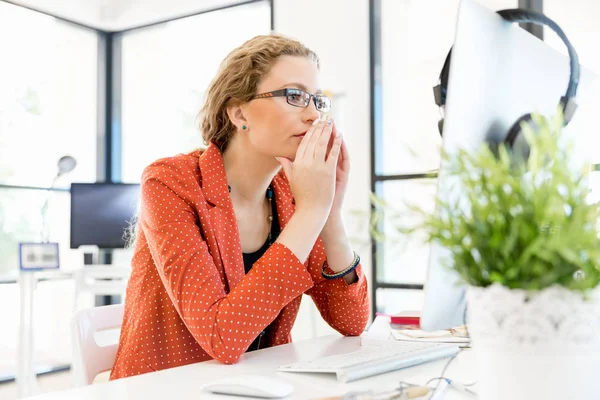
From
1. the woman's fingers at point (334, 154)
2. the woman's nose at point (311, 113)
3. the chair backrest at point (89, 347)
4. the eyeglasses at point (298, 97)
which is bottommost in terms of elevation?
the chair backrest at point (89, 347)

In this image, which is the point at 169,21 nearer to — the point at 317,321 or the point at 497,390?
the point at 317,321

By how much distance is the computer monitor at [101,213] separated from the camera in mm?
4031

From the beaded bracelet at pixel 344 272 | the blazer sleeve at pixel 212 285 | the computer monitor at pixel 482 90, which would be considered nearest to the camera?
the computer monitor at pixel 482 90

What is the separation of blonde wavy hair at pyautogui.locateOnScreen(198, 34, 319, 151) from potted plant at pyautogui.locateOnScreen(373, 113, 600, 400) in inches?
42.0

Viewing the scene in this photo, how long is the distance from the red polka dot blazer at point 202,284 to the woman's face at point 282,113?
0.11 m

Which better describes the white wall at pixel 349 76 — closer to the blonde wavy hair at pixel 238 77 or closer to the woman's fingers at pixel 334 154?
the blonde wavy hair at pixel 238 77

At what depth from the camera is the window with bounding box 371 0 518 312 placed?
3.62 metres

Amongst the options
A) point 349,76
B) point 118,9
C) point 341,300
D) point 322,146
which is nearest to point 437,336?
point 341,300

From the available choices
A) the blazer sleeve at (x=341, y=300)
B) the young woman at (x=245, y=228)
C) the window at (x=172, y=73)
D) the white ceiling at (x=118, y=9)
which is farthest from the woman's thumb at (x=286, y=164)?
the white ceiling at (x=118, y=9)

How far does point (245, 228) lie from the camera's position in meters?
1.51

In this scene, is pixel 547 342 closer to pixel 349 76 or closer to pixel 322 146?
pixel 322 146

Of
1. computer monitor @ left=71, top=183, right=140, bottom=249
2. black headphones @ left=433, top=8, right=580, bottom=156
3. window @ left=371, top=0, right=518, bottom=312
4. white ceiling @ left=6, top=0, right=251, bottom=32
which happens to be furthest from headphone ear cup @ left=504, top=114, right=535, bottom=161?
white ceiling @ left=6, top=0, right=251, bottom=32

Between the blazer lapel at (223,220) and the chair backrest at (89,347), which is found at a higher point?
the blazer lapel at (223,220)

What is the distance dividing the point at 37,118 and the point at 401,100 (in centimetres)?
251
